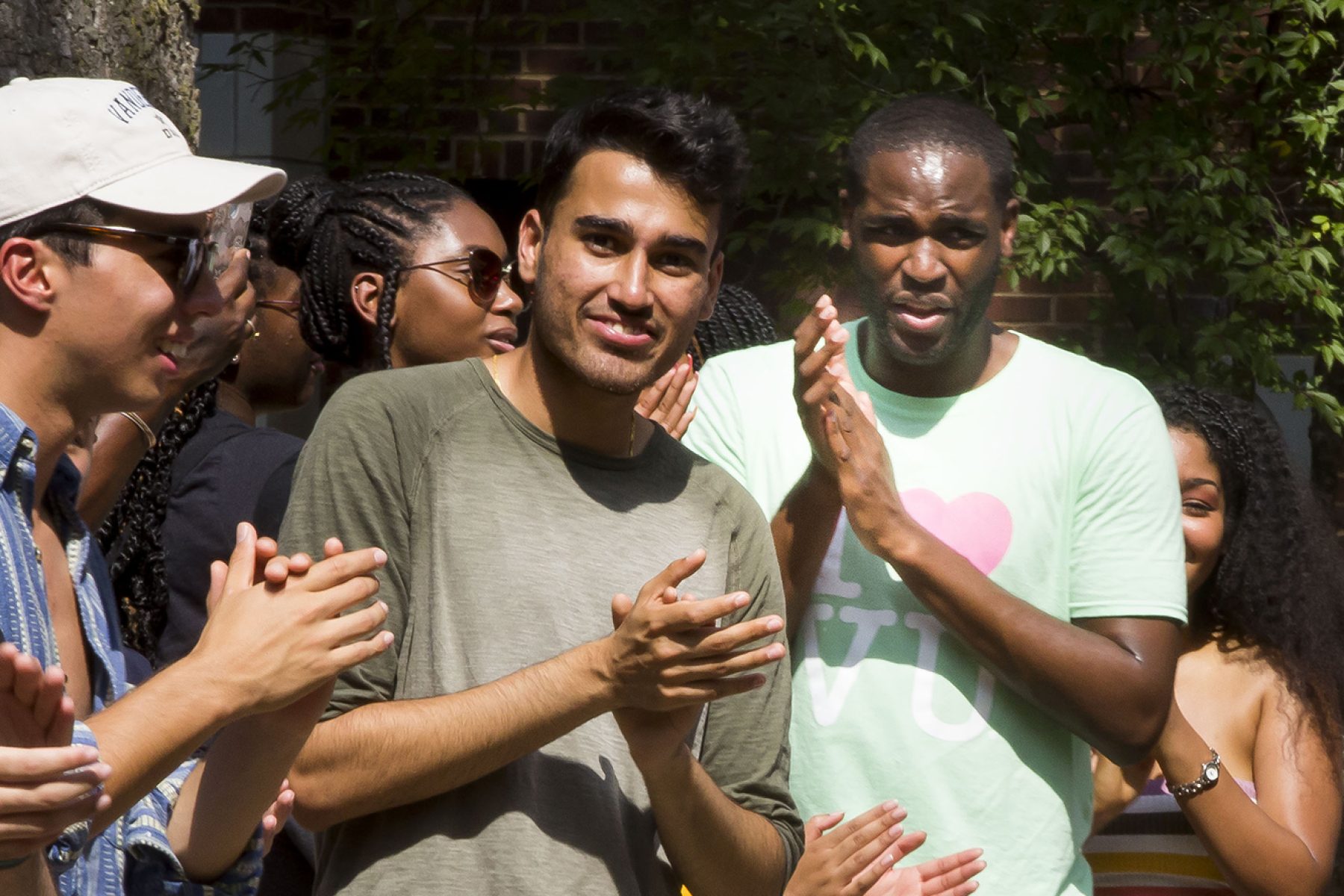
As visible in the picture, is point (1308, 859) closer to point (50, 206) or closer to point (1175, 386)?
point (1175, 386)

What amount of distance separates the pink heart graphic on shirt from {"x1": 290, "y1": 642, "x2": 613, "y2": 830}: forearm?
92cm

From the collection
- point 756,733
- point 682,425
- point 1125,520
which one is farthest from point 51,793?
point 1125,520

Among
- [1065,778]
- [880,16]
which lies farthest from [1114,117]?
[1065,778]

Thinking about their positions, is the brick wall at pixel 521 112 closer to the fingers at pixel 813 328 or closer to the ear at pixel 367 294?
the ear at pixel 367 294

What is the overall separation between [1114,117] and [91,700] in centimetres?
480

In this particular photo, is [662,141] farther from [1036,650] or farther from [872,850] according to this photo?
[872,850]

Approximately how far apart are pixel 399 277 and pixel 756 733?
173cm

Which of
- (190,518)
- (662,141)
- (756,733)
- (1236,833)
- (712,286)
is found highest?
(662,141)

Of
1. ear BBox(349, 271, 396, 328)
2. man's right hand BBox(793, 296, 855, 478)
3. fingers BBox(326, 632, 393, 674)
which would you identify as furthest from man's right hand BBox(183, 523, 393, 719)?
ear BBox(349, 271, 396, 328)

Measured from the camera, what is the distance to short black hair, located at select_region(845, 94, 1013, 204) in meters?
3.14

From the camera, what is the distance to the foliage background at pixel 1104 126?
566 cm

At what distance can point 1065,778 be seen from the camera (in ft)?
9.53

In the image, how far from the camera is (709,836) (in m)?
2.38

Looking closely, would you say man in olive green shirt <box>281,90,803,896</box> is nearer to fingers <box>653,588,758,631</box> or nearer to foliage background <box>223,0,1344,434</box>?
fingers <box>653,588,758,631</box>
